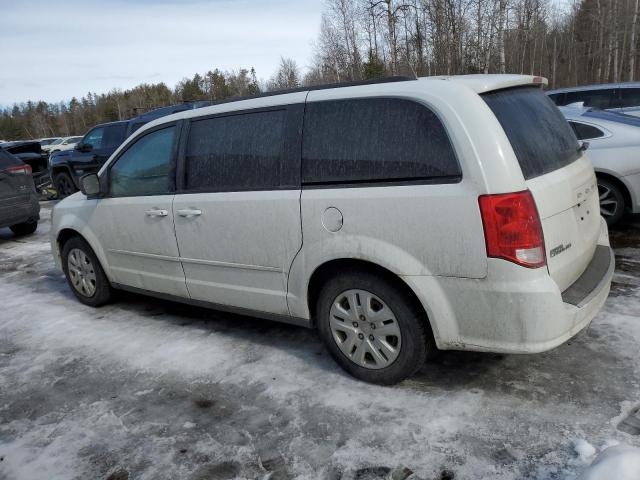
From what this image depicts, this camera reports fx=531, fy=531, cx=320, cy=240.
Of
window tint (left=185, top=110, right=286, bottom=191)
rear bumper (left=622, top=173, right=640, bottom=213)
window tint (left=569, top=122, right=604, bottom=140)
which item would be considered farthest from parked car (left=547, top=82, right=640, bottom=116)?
window tint (left=185, top=110, right=286, bottom=191)

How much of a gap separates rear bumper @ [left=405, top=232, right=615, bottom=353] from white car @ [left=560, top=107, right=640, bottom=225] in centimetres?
374

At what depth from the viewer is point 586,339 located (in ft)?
11.8

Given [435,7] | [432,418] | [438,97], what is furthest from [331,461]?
[435,7]

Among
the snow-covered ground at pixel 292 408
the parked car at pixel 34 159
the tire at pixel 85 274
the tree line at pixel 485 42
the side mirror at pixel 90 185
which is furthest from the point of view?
the tree line at pixel 485 42

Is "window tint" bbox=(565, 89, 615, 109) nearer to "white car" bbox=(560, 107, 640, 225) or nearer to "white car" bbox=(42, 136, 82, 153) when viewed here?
"white car" bbox=(560, 107, 640, 225)

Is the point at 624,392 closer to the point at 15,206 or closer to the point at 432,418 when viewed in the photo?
the point at 432,418

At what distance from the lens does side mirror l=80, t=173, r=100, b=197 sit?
4.60 meters

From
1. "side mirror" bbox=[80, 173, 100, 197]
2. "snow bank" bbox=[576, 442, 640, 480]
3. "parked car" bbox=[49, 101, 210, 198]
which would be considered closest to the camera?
"snow bank" bbox=[576, 442, 640, 480]

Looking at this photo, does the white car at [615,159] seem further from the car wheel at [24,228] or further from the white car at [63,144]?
the white car at [63,144]

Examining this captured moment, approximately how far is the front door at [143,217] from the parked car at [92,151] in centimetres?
584

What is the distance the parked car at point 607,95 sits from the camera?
32.4 feet

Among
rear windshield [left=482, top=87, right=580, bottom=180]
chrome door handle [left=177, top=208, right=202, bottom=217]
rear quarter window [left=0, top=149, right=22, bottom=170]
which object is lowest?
chrome door handle [left=177, top=208, right=202, bottom=217]

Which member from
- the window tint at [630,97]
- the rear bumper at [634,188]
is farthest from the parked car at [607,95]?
the rear bumper at [634,188]

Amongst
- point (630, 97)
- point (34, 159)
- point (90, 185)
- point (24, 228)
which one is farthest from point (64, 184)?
point (630, 97)
